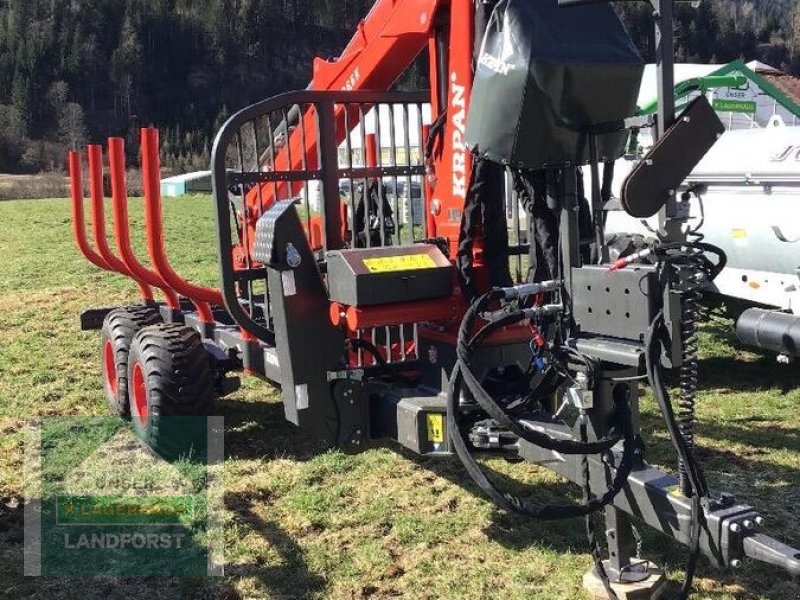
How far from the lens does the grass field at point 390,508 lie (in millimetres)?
Answer: 3748

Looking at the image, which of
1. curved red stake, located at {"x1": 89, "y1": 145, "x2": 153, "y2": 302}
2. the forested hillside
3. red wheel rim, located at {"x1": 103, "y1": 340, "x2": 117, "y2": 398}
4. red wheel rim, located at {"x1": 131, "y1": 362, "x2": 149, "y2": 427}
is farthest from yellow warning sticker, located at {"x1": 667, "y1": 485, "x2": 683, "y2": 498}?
the forested hillside

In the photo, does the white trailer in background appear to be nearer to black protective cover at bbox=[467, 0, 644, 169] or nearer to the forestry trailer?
the forestry trailer

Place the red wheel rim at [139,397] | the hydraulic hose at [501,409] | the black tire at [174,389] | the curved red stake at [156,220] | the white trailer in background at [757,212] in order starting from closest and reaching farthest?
the hydraulic hose at [501,409]
the black tire at [174,389]
the curved red stake at [156,220]
the red wheel rim at [139,397]
the white trailer in background at [757,212]

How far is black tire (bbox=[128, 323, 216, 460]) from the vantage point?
200 inches

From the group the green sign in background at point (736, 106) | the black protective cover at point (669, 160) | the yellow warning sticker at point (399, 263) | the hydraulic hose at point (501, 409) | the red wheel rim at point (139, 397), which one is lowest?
the red wheel rim at point (139, 397)

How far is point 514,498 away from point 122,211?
12.2 ft

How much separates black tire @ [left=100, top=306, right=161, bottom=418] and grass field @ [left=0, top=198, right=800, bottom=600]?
401mm

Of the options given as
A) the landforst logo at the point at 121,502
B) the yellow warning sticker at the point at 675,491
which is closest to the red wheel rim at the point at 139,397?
the landforst logo at the point at 121,502

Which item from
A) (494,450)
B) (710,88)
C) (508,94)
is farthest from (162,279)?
(710,88)

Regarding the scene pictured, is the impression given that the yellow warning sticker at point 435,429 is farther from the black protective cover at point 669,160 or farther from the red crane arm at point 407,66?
the black protective cover at point 669,160

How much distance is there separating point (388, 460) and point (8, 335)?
17.9ft

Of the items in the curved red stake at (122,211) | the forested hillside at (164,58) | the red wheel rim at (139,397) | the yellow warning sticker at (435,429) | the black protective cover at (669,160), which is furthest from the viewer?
the forested hillside at (164,58)

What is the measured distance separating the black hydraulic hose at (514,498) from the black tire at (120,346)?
316 cm

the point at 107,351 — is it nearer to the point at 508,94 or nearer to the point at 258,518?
the point at 258,518
